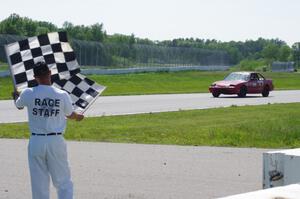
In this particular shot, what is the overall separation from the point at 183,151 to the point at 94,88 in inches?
202

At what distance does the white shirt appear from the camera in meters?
6.34

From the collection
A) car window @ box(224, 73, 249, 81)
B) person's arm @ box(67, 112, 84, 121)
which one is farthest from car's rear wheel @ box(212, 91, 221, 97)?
person's arm @ box(67, 112, 84, 121)

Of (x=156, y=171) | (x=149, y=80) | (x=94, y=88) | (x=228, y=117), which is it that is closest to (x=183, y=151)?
(x=156, y=171)

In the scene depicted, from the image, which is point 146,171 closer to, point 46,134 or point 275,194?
point 46,134

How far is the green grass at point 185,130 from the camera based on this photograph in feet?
46.2

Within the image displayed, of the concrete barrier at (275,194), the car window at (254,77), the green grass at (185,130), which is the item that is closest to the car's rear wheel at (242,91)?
the car window at (254,77)

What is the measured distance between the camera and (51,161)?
6.33 m

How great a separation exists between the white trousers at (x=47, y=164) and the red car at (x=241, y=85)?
27.9 metres

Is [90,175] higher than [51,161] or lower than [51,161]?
lower

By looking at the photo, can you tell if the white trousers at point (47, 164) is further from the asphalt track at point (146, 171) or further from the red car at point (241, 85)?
the red car at point (241, 85)

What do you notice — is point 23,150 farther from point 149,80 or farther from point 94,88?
point 149,80

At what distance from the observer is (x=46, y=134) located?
20.7ft

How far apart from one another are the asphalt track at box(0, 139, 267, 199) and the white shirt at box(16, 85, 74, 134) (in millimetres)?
1747

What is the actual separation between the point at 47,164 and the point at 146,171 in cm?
365
